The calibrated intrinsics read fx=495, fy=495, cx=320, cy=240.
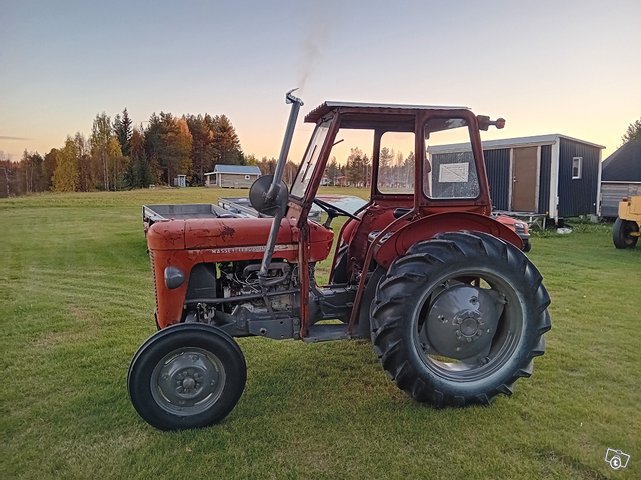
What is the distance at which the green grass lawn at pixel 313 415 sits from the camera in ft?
9.27

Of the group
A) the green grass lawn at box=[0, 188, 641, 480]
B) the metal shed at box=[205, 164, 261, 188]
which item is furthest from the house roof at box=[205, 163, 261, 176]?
the green grass lawn at box=[0, 188, 641, 480]

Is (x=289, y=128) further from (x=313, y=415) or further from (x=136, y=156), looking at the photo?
(x=136, y=156)

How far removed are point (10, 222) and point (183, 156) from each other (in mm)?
36605

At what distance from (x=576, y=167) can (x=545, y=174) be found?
68.8 inches

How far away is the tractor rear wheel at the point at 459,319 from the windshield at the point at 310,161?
947 millimetres

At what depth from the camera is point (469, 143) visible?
3695 mm

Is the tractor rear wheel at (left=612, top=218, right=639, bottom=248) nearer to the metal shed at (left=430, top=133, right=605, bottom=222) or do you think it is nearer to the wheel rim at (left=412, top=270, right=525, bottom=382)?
the metal shed at (left=430, top=133, right=605, bottom=222)

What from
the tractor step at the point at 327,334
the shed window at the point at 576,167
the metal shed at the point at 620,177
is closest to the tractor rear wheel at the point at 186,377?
the tractor step at the point at 327,334

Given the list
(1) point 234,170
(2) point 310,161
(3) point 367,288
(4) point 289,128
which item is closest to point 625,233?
(3) point 367,288

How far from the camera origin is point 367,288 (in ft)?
12.2

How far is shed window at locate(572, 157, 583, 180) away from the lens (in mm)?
16469

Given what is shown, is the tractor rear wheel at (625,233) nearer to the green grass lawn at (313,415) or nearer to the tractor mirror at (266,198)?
the green grass lawn at (313,415)

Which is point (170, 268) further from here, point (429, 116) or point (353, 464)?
point (429, 116)

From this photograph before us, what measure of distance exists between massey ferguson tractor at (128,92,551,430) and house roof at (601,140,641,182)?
2065 cm
